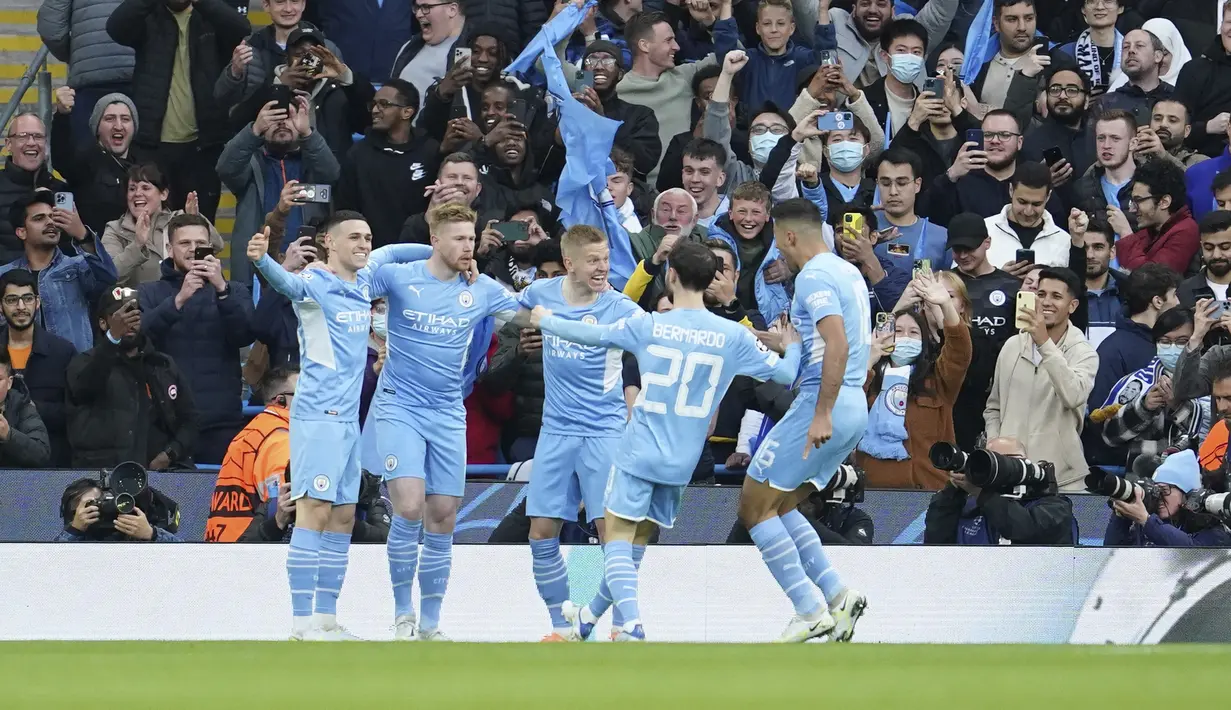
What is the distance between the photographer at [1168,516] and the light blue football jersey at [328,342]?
4441 millimetres

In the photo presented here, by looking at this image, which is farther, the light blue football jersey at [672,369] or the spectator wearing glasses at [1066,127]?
the spectator wearing glasses at [1066,127]

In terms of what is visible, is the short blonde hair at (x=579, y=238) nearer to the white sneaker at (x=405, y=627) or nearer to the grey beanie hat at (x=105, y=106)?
the white sneaker at (x=405, y=627)

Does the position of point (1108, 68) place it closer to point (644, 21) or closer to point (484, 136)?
point (644, 21)

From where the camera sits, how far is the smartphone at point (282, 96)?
14.0 metres

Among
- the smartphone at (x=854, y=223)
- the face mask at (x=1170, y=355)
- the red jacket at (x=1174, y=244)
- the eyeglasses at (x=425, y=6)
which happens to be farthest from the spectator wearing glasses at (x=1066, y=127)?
the eyeglasses at (x=425, y=6)

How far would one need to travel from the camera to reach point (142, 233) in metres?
13.9

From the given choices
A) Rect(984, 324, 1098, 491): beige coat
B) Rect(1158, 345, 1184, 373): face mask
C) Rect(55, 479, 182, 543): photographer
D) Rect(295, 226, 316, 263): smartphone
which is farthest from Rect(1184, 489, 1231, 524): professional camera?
Rect(55, 479, 182, 543): photographer

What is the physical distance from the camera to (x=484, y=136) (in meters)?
14.0

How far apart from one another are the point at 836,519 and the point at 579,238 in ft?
7.89

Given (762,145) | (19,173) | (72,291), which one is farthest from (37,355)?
(762,145)

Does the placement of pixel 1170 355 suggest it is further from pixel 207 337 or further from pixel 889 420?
pixel 207 337

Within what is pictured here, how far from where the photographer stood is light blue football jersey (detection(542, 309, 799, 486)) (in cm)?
971

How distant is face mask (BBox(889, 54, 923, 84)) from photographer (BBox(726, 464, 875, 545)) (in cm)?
431

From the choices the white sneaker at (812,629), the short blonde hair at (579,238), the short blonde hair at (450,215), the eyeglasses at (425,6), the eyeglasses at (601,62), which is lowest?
the white sneaker at (812,629)
